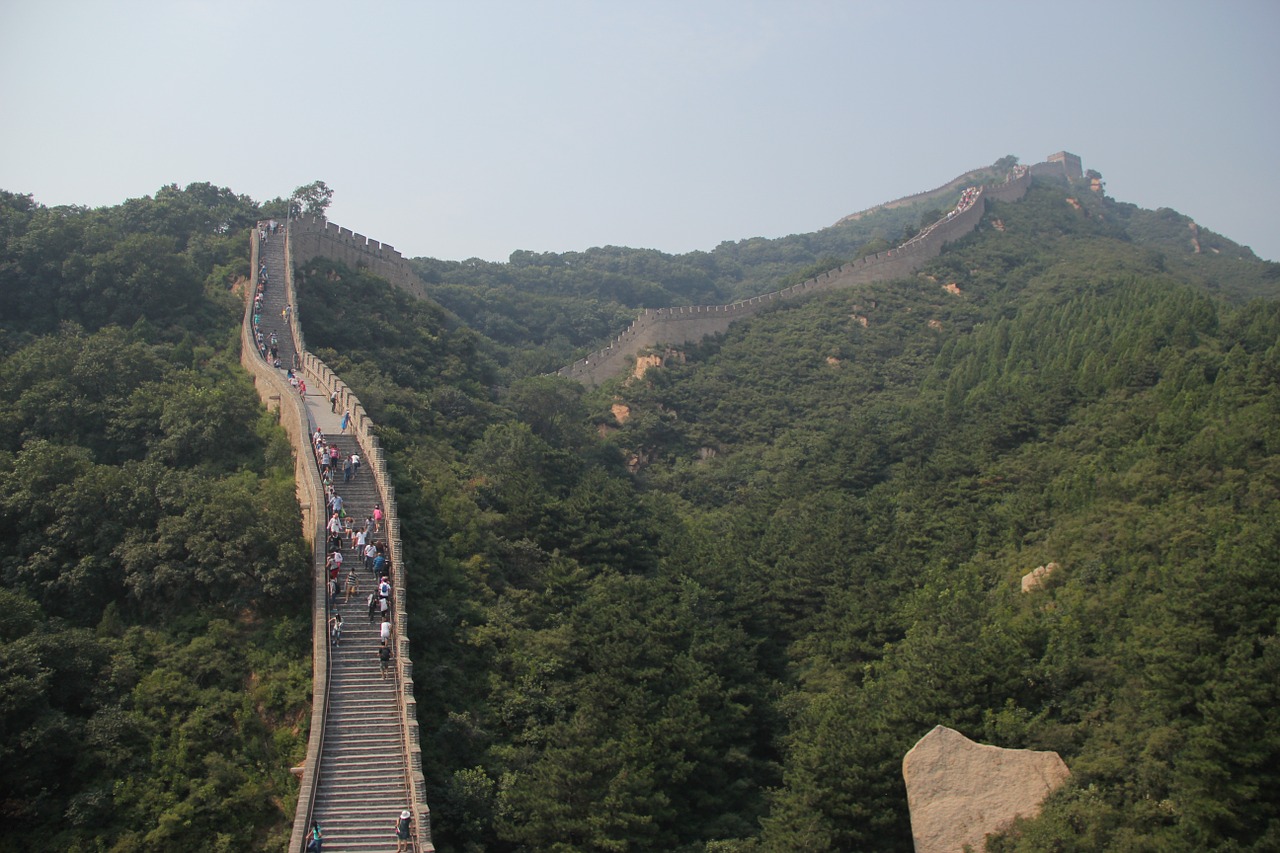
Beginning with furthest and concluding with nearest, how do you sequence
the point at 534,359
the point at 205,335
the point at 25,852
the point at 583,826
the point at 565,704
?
the point at 534,359 → the point at 205,335 → the point at 565,704 → the point at 583,826 → the point at 25,852

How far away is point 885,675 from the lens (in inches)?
882

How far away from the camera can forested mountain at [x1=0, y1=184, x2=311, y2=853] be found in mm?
16047

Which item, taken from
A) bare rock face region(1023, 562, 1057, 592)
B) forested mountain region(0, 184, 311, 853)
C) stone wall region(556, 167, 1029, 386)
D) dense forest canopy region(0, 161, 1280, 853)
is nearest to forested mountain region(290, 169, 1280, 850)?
dense forest canopy region(0, 161, 1280, 853)

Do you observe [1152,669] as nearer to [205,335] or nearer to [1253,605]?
[1253,605]

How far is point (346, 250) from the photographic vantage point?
4194 centimetres

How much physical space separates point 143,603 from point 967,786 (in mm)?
14166

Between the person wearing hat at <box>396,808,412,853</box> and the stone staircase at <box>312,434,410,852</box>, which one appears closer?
the person wearing hat at <box>396,808,412,853</box>

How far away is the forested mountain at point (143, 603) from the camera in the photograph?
16.0 m

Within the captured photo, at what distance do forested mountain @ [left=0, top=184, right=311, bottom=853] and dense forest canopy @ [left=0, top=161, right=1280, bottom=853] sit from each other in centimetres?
6

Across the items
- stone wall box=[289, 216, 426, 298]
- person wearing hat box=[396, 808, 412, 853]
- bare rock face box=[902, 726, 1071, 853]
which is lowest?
bare rock face box=[902, 726, 1071, 853]

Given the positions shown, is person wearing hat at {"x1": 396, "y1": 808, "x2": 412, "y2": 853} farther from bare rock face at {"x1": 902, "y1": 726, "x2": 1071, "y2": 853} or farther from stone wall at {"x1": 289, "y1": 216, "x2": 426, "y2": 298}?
stone wall at {"x1": 289, "y1": 216, "x2": 426, "y2": 298}

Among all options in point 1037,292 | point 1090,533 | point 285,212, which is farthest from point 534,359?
point 1090,533

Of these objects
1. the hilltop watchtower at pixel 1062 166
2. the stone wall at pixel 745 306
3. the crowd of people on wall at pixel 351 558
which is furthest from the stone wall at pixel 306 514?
the hilltop watchtower at pixel 1062 166

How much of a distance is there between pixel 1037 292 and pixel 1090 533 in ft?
103
